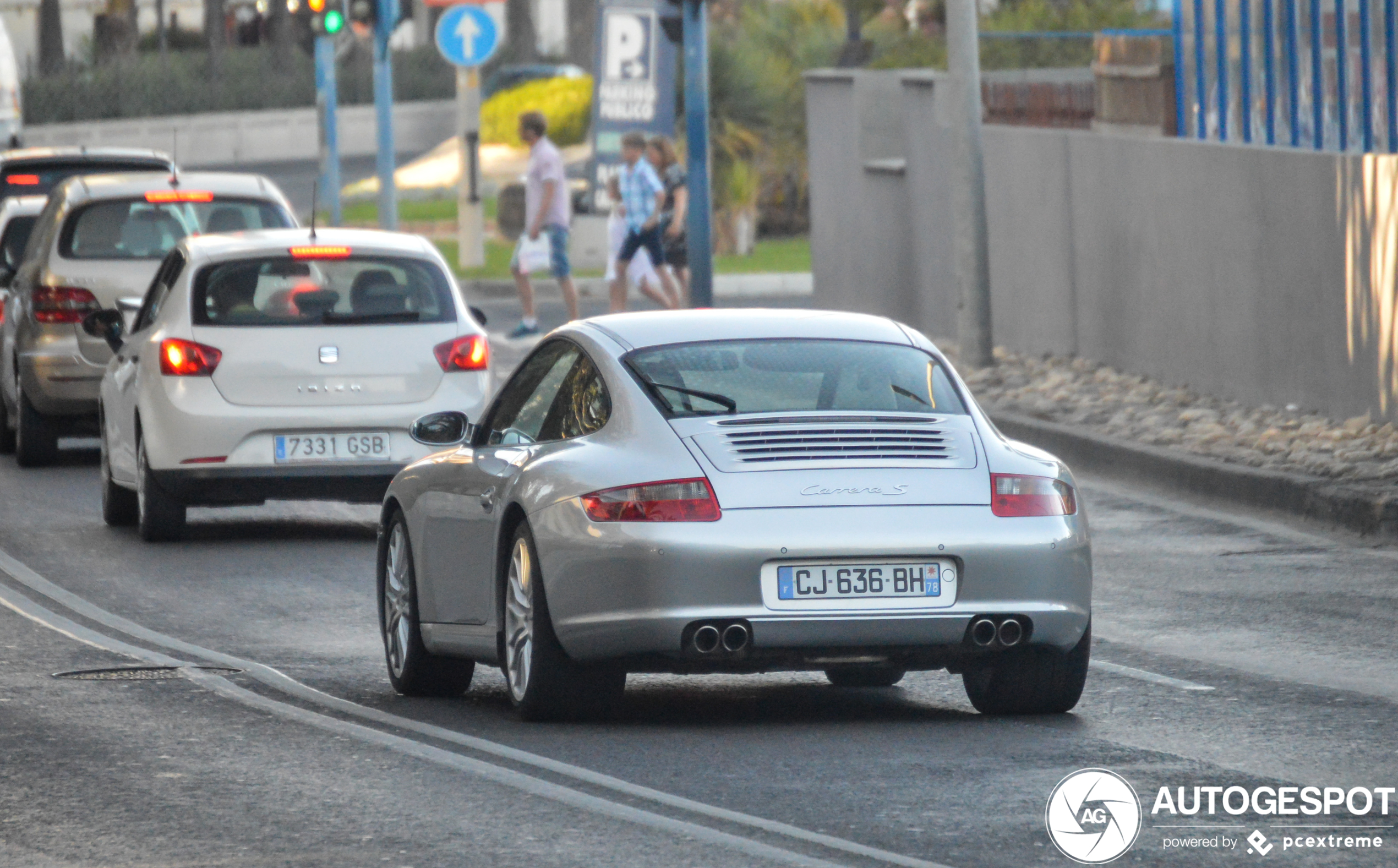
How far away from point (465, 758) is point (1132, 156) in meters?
13.1

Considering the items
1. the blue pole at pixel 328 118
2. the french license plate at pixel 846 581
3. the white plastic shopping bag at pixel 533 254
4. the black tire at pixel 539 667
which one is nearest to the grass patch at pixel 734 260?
the blue pole at pixel 328 118

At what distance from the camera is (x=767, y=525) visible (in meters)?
7.82

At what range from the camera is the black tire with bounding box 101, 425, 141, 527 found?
1451cm

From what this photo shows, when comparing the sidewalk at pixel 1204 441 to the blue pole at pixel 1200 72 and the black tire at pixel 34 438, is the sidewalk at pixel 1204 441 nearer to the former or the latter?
the blue pole at pixel 1200 72

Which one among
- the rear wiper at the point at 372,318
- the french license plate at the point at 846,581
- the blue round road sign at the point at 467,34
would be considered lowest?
the french license plate at the point at 846,581

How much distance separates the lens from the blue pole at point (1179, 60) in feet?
68.4

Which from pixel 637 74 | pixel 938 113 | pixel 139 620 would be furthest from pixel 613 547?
pixel 637 74

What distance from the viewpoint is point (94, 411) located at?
57.5 ft

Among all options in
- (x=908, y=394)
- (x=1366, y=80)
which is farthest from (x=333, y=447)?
(x=1366, y=80)

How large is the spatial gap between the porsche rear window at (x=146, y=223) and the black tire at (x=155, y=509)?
11.2 feet

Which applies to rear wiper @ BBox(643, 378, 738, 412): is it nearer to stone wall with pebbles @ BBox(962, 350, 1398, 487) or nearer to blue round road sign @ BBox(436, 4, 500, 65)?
stone wall with pebbles @ BBox(962, 350, 1398, 487)

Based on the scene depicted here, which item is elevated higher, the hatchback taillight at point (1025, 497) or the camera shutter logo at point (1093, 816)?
the hatchback taillight at point (1025, 497)

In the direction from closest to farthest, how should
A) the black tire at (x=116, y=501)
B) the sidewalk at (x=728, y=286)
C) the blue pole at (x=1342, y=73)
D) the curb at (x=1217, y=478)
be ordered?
the curb at (x=1217, y=478) < the black tire at (x=116, y=501) < the blue pole at (x=1342, y=73) < the sidewalk at (x=728, y=286)

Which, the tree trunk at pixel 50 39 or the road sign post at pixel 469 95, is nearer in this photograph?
the road sign post at pixel 469 95
